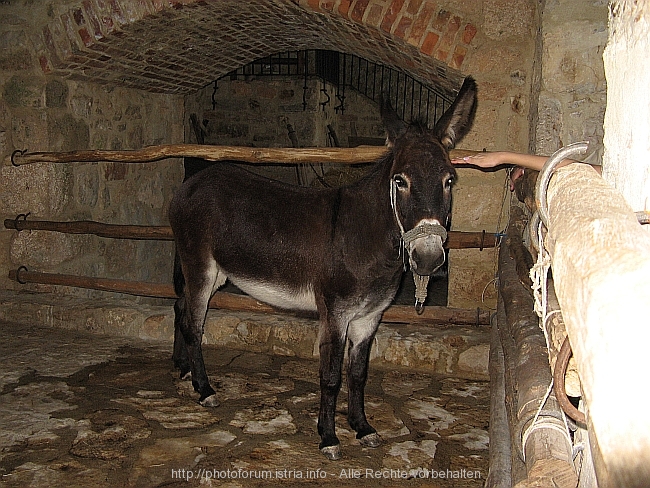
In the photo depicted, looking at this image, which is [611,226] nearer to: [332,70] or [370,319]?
[370,319]

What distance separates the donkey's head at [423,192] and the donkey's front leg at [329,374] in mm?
641

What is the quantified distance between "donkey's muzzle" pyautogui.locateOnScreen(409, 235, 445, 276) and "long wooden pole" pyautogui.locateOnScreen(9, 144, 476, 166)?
1242 mm

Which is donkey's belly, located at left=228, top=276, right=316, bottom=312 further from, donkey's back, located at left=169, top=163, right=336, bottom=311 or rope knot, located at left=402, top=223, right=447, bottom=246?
rope knot, located at left=402, top=223, right=447, bottom=246

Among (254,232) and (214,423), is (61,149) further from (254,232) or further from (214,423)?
(214,423)

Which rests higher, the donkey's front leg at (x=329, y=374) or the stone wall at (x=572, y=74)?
the stone wall at (x=572, y=74)

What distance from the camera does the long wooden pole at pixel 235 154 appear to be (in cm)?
399

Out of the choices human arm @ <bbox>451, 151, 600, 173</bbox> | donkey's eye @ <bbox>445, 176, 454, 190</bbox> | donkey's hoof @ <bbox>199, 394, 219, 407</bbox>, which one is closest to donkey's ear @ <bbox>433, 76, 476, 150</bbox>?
human arm @ <bbox>451, 151, 600, 173</bbox>

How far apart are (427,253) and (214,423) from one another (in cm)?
170

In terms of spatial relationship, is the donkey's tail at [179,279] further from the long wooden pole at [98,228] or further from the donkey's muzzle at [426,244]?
the donkey's muzzle at [426,244]

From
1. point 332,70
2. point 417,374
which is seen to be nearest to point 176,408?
point 417,374

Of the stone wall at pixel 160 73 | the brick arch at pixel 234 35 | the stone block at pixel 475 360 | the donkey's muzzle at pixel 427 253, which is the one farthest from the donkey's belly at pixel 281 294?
the brick arch at pixel 234 35

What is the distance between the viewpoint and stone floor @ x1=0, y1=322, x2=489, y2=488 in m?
2.84

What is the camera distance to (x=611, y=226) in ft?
2.20

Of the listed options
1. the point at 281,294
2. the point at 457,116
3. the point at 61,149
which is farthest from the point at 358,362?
the point at 61,149
